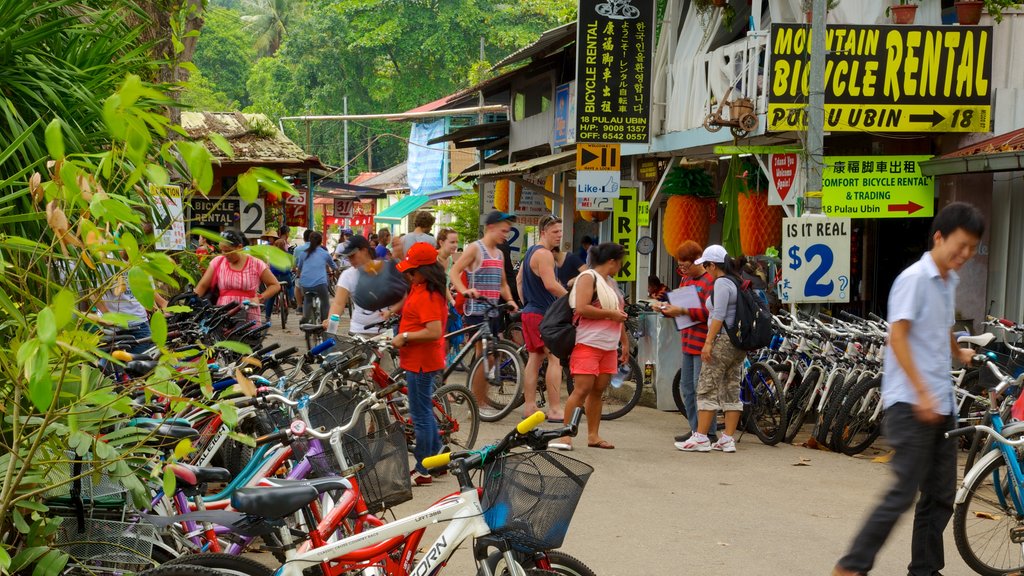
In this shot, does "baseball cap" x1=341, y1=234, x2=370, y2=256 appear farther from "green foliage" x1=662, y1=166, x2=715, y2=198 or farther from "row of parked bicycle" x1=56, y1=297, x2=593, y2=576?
"green foliage" x1=662, y1=166, x2=715, y2=198

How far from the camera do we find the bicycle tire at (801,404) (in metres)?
10.7

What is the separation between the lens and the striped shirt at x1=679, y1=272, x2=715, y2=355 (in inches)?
411

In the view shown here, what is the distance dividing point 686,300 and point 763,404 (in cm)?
136

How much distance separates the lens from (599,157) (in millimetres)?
Result: 15234

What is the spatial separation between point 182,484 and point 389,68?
54.6m

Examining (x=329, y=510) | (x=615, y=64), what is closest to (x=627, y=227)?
(x=615, y=64)

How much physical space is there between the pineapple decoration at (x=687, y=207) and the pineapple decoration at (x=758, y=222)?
207 cm

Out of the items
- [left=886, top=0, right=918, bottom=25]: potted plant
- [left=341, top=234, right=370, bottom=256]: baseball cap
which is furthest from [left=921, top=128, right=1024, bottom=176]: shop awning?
[left=341, top=234, right=370, bottom=256]: baseball cap

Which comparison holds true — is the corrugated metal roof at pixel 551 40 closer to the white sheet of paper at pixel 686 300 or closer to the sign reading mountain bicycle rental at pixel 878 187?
the sign reading mountain bicycle rental at pixel 878 187

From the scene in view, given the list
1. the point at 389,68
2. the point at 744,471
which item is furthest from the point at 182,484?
the point at 389,68

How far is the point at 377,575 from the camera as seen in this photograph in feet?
14.3

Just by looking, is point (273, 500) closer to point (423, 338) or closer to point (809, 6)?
point (423, 338)

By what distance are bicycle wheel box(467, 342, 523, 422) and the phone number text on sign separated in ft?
8.99

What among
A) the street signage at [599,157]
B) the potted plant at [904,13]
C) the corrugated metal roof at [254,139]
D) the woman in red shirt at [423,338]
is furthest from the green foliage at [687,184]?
the woman in red shirt at [423,338]
